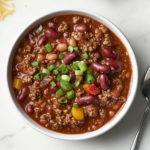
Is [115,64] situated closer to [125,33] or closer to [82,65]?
[82,65]

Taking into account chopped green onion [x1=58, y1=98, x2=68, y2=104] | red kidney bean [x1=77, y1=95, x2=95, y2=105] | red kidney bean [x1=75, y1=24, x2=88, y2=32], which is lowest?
red kidney bean [x1=77, y1=95, x2=95, y2=105]

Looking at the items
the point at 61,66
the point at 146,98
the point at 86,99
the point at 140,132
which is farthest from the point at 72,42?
the point at 140,132

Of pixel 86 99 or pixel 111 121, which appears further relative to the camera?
pixel 111 121

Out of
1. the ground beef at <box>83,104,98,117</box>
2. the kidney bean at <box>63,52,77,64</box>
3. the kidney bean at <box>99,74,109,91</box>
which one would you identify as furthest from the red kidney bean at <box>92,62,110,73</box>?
the ground beef at <box>83,104,98,117</box>

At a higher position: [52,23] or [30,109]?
[52,23]

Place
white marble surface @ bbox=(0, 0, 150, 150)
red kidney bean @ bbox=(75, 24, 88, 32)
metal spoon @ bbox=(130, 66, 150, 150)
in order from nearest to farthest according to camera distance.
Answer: red kidney bean @ bbox=(75, 24, 88, 32) < metal spoon @ bbox=(130, 66, 150, 150) < white marble surface @ bbox=(0, 0, 150, 150)

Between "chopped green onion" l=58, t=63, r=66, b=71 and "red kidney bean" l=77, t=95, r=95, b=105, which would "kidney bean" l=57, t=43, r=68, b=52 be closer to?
"chopped green onion" l=58, t=63, r=66, b=71
